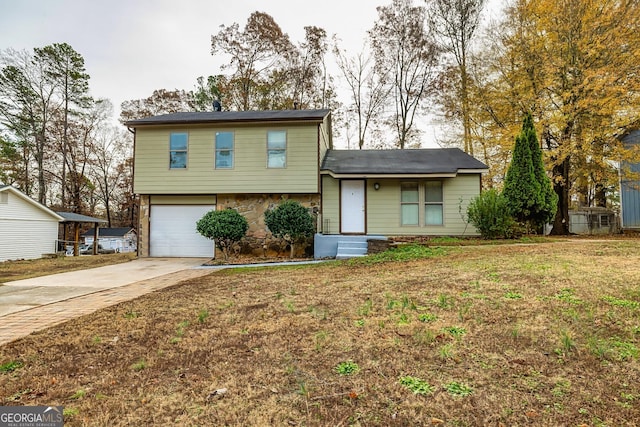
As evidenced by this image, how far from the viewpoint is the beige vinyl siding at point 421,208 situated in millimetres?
11047

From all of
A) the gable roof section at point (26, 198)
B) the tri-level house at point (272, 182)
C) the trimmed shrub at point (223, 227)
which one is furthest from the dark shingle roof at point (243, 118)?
the gable roof section at point (26, 198)

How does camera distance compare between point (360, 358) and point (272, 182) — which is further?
point (272, 182)

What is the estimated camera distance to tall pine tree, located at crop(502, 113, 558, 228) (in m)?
9.88

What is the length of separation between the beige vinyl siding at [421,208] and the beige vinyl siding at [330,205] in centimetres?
104

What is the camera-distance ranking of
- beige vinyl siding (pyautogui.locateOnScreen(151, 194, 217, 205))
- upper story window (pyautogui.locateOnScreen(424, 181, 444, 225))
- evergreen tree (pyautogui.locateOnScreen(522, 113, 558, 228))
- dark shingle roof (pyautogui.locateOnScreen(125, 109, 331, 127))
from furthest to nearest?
beige vinyl siding (pyautogui.locateOnScreen(151, 194, 217, 205)) → upper story window (pyautogui.locateOnScreen(424, 181, 444, 225)) → dark shingle roof (pyautogui.locateOnScreen(125, 109, 331, 127)) → evergreen tree (pyautogui.locateOnScreen(522, 113, 558, 228))

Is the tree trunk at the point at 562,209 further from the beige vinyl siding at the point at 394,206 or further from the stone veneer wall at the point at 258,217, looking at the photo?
the stone veneer wall at the point at 258,217

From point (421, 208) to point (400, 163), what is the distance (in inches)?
67.7

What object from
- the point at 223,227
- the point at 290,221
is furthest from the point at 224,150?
the point at 290,221

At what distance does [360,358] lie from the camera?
2.65 m

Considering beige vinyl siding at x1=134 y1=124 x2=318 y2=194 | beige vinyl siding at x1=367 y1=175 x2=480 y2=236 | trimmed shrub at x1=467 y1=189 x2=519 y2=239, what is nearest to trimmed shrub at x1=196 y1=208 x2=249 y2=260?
beige vinyl siding at x1=134 y1=124 x2=318 y2=194

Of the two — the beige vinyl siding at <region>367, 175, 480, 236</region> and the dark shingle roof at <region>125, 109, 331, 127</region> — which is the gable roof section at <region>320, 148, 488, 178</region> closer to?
the beige vinyl siding at <region>367, 175, 480, 236</region>

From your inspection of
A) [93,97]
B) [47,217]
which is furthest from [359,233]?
[93,97]

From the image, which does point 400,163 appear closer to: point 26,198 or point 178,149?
point 178,149
